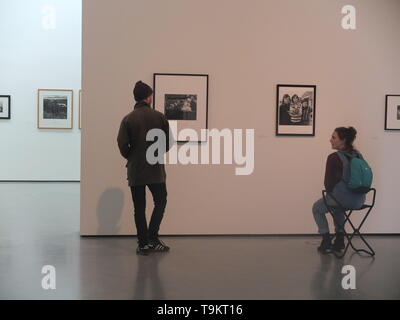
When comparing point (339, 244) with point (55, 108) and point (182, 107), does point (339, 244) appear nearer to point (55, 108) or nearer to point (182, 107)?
point (182, 107)

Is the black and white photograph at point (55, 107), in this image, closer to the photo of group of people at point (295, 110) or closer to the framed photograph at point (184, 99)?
the framed photograph at point (184, 99)

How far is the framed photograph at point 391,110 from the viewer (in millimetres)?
6555

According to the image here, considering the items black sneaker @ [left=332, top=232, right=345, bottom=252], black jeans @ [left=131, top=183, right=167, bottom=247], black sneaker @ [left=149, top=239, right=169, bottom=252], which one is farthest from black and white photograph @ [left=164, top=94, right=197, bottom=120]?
black sneaker @ [left=332, top=232, right=345, bottom=252]

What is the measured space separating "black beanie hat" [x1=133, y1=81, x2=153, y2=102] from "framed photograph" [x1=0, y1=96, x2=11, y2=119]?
7.98 metres

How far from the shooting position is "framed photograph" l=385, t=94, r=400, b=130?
655 cm

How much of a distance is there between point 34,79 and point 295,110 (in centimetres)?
809

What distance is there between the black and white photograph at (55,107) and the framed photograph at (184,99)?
6866mm

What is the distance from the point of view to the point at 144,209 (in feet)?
17.5

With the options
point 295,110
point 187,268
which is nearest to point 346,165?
point 295,110

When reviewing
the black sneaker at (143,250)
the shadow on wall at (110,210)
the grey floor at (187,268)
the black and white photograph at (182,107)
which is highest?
the black and white photograph at (182,107)

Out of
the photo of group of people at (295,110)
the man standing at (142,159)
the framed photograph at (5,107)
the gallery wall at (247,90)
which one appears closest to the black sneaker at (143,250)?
the man standing at (142,159)

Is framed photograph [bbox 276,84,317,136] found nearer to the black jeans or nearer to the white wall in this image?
the black jeans
